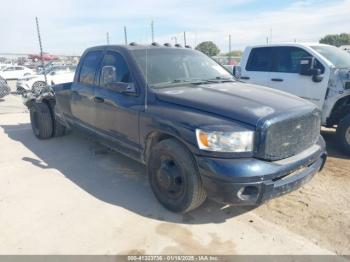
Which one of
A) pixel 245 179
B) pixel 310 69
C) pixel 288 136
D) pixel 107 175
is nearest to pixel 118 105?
pixel 107 175

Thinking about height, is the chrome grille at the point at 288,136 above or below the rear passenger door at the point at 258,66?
below

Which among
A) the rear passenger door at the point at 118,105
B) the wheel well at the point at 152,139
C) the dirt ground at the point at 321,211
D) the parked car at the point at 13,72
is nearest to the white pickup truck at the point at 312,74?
the dirt ground at the point at 321,211

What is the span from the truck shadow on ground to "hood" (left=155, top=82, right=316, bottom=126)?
120 cm

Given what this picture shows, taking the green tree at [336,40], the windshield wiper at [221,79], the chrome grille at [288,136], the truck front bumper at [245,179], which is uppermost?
the green tree at [336,40]

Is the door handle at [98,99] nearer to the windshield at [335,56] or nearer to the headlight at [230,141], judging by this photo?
the headlight at [230,141]

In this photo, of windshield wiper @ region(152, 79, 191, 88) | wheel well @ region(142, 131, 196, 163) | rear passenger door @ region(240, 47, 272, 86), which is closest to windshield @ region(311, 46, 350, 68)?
rear passenger door @ region(240, 47, 272, 86)

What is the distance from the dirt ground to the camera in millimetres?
3227

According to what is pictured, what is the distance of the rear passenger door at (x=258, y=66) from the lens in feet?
23.0

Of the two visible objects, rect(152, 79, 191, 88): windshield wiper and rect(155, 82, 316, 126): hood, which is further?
rect(152, 79, 191, 88): windshield wiper

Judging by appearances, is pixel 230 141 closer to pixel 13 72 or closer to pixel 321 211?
pixel 321 211

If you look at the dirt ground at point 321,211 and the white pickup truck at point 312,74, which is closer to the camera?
the dirt ground at point 321,211

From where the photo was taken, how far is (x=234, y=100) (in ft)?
11.6

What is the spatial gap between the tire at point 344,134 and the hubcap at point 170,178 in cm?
354

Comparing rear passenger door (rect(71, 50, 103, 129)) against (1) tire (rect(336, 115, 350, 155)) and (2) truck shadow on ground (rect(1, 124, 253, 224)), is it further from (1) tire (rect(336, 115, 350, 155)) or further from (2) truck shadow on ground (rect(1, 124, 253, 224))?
(1) tire (rect(336, 115, 350, 155))
